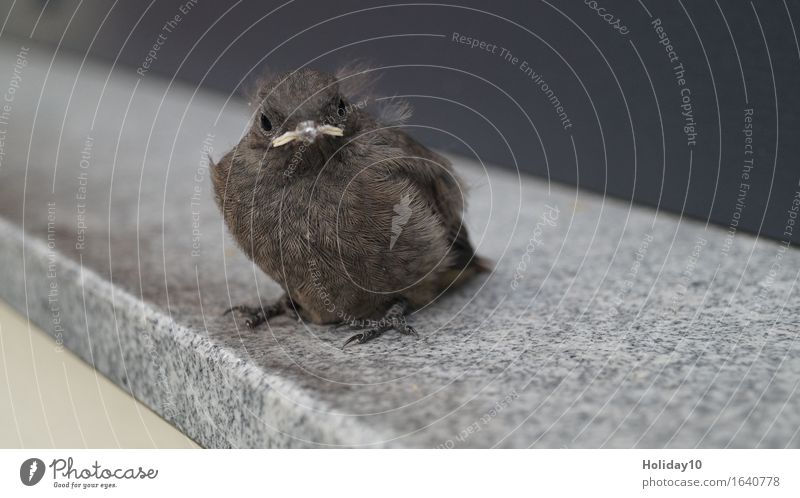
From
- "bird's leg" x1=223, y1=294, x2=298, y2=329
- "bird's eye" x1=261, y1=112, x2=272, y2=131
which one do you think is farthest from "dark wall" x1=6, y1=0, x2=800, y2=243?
"bird's leg" x1=223, y1=294, x2=298, y2=329

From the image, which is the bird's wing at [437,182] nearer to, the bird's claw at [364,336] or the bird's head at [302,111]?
the bird's head at [302,111]

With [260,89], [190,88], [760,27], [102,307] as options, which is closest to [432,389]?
[260,89]

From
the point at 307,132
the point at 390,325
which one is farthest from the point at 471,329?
the point at 307,132

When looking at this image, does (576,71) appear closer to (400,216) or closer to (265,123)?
(400,216)

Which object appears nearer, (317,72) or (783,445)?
(783,445)
